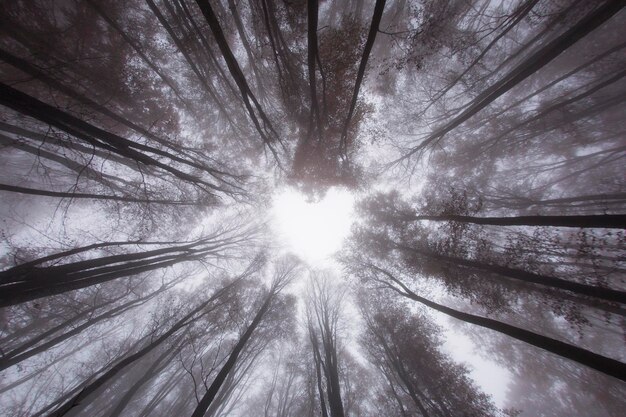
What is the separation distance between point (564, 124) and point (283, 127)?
12.3 meters

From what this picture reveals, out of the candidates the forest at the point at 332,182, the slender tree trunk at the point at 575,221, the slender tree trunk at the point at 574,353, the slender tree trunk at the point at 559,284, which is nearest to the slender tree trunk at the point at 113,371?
the forest at the point at 332,182

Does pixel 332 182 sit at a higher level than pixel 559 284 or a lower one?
higher

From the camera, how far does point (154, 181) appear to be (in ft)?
33.6

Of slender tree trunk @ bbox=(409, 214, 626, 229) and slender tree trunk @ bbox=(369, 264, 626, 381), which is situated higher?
slender tree trunk @ bbox=(409, 214, 626, 229)

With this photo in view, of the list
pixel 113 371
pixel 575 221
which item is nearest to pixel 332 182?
pixel 575 221

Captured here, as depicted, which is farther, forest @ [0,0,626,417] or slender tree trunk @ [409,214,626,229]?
forest @ [0,0,626,417]

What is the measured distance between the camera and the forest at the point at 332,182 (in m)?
6.62

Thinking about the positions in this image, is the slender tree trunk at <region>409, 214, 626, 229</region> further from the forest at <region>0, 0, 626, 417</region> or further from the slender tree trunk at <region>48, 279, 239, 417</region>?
the slender tree trunk at <region>48, 279, 239, 417</region>

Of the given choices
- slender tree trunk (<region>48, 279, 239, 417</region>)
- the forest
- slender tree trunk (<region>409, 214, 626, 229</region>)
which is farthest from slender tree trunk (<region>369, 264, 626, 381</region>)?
slender tree trunk (<region>48, 279, 239, 417</region>)

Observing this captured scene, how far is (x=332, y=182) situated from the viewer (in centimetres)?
1073

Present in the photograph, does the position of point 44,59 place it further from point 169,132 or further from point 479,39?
point 479,39

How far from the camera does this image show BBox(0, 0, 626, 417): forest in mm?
6617

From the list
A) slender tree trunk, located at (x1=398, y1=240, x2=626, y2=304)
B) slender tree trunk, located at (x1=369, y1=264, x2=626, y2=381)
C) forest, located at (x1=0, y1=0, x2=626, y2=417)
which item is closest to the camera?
slender tree trunk, located at (x1=369, y1=264, x2=626, y2=381)

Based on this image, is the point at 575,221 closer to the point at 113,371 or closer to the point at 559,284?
the point at 559,284
